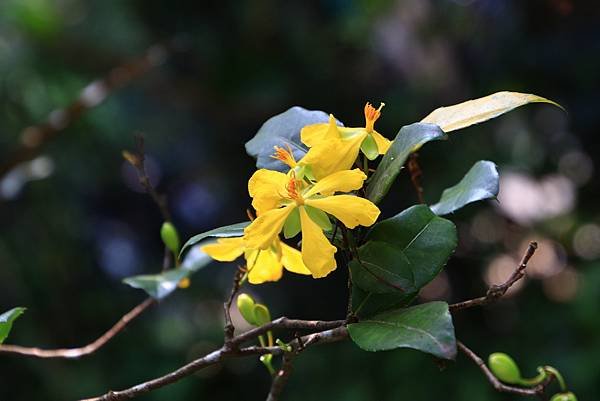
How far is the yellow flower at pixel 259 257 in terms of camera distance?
1.44ft

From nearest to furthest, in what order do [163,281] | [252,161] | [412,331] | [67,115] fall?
[412,331], [163,281], [67,115], [252,161]

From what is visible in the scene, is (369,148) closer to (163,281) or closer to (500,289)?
(500,289)

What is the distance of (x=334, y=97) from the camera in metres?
1.74

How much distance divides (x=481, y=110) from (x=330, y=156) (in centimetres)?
8

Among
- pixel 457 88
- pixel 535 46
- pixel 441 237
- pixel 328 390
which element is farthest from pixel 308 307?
pixel 441 237

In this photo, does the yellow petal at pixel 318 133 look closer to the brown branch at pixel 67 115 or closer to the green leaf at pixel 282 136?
the green leaf at pixel 282 136

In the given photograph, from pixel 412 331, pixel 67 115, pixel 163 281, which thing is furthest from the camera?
pixel 67 115

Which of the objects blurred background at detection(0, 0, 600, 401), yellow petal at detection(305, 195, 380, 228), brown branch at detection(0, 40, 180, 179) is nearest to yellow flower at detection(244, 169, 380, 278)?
yellow petal at detection(305, 195, 380, 228)

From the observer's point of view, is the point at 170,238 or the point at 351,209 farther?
the point at 170,238

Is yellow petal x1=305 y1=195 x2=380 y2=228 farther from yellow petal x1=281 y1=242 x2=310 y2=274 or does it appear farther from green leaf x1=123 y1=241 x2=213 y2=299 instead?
green leaf x1=123 y1=241 x2=213 y2=299

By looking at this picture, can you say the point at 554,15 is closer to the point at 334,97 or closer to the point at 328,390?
the point at 334,97

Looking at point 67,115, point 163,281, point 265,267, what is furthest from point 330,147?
point 67,115

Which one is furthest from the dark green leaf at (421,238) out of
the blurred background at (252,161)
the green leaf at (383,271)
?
the blurred background at (252,161)

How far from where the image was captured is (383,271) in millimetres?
375
